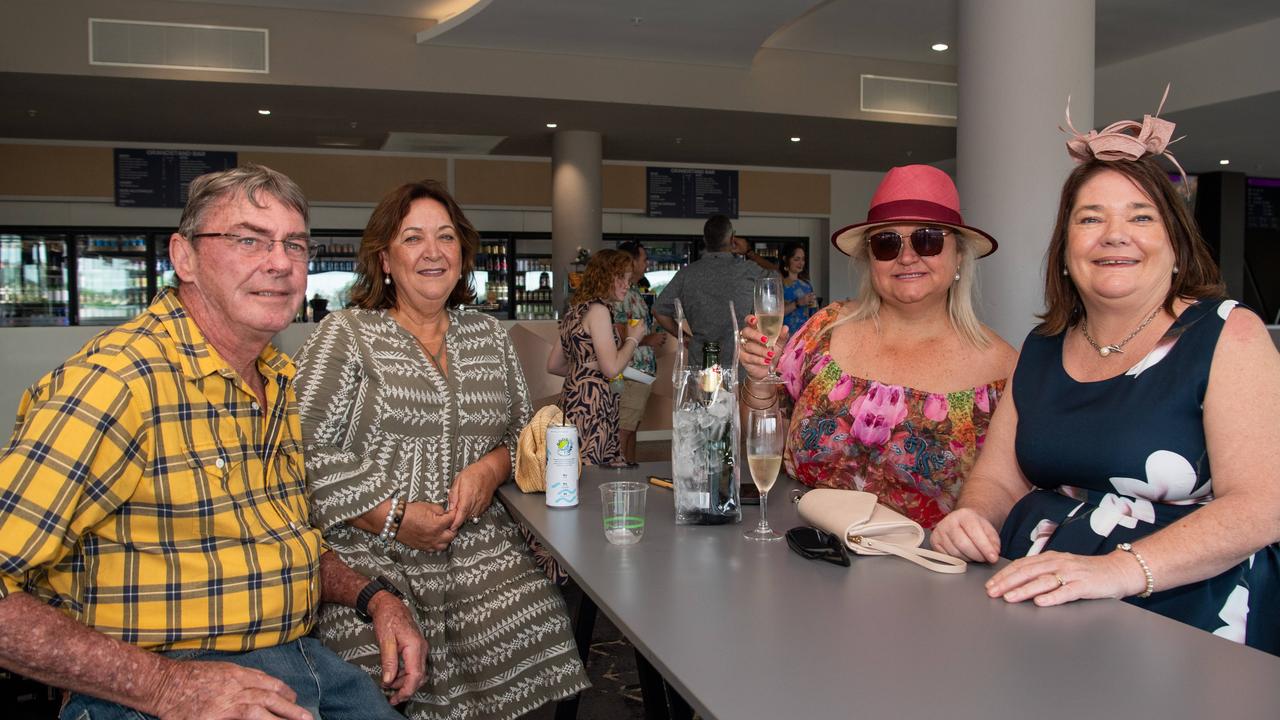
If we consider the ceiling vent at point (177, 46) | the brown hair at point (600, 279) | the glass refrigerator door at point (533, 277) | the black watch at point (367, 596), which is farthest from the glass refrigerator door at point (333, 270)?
the black watch at point (367, 596)

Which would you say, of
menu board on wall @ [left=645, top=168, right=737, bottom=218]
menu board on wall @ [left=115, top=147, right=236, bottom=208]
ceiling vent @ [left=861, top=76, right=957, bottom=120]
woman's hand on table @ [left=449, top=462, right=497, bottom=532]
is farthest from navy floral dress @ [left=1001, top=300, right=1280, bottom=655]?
menu board on wall @ [left=645, top=168, right=737, bottom=218]

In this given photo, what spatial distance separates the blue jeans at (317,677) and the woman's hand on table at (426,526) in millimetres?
395

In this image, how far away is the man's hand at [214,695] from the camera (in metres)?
1.26

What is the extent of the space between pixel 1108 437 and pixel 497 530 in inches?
51.0

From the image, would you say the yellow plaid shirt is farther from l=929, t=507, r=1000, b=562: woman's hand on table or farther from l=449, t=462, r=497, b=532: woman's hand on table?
l=929, t=507, r=1000, b=562: woman's hand on table

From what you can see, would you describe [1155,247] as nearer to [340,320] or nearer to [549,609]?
[549,609]

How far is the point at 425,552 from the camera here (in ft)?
6.77

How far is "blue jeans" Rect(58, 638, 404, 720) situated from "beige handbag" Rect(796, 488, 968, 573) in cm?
83

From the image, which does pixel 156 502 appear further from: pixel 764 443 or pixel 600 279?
pixel 600 279

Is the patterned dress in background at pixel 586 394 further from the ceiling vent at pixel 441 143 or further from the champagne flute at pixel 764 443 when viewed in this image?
the ceiling vent at pixel 441 143

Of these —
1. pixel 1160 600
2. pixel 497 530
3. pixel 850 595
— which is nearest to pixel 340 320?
pixel 497 530

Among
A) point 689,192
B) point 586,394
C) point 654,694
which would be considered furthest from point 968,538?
point 689,192

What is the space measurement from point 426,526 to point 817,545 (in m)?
0.89

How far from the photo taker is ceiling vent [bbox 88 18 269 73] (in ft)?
21.0
